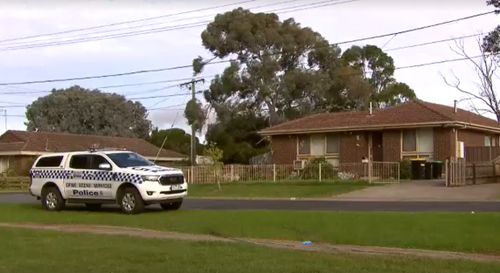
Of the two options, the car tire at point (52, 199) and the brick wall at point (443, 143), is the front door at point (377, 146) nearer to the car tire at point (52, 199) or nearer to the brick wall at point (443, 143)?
the brick wall at point (443, 143)

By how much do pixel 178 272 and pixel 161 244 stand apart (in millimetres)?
3428

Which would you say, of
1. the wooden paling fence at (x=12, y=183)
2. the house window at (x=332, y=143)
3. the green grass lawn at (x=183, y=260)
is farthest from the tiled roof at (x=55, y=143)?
the green grass lawn at (x=183, y=260)

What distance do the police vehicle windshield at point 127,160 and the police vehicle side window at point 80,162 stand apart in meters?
0.79

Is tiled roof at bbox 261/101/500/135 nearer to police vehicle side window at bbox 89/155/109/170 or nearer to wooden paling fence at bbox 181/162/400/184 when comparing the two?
wooden paling fence at bbox 181/162/400/184

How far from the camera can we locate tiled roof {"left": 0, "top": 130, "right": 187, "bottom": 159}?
168 ft

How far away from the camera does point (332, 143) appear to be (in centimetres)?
4088

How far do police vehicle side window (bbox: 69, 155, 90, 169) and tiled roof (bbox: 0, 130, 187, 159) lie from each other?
101ft

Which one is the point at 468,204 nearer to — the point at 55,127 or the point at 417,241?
the point at 417,241

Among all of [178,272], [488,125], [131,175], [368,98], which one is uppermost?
[368,98]

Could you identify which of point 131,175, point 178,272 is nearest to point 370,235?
point 178,272

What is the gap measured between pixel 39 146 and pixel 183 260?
4382 cm

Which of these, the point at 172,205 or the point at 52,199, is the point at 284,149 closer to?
the point at 172,205

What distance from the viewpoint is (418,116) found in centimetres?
3778

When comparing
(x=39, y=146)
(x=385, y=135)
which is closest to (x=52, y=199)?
(x=385, y=135)
